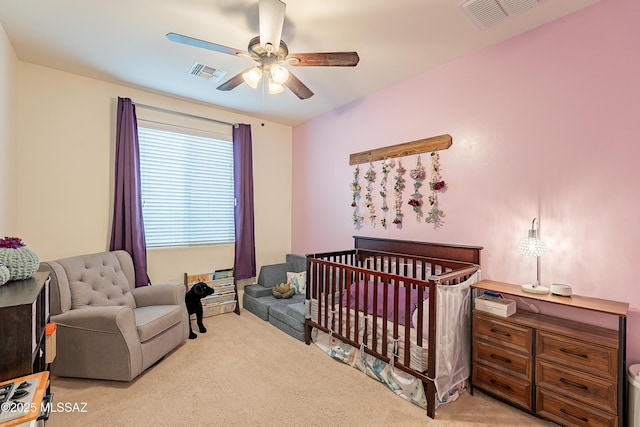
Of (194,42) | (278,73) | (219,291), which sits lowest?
(219,291)

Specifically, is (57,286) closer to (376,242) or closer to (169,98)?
(169,98)

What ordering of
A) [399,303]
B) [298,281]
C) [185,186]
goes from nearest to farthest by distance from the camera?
[399,303], [185,186], [298,281]

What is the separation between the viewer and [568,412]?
5.95 ft

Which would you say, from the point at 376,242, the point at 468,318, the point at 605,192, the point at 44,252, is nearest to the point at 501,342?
the point at 468,318

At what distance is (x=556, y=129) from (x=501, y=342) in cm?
156

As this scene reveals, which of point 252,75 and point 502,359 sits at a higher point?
point 252,75

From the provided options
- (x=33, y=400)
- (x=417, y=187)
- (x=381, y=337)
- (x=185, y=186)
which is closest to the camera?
(x=33, y=400)

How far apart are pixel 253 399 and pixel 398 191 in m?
2.27

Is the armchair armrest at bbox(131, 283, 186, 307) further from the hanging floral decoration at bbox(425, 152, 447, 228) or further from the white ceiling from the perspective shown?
the hanging floral decoration at bbox(425, 152, 447, 228)

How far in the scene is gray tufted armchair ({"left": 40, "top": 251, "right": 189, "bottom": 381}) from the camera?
230 centimetres

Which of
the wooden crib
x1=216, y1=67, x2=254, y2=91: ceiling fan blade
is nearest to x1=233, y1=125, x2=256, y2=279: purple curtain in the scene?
the wooden crib

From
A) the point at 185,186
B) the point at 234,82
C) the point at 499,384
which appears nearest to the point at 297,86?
the point at 234,82

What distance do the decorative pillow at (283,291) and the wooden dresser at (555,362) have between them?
88.2 inches

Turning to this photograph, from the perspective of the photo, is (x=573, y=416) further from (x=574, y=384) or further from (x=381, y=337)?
(x=381, y=337)
